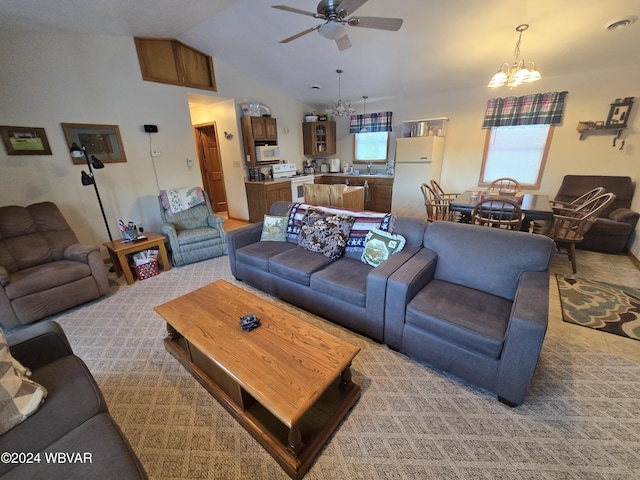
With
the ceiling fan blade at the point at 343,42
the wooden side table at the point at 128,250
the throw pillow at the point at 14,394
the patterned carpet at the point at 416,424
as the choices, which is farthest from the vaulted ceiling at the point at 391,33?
the throw pillow at the point at 14,394

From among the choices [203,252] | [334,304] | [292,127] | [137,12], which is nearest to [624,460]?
[334,304]

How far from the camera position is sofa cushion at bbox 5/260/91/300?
2.19 m

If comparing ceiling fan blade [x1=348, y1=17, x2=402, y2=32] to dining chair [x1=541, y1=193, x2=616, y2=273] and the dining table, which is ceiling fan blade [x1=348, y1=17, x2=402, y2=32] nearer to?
the dining table

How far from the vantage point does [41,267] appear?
2479mm


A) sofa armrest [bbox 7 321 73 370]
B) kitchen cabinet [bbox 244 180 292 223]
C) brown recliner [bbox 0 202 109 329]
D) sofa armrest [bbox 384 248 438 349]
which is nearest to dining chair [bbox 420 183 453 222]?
sofa armrest [bbox 384 248 438 349]

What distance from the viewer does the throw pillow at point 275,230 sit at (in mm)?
2902

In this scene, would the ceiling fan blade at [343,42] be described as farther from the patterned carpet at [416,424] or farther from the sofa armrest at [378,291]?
the patterned carpet at [416,424]

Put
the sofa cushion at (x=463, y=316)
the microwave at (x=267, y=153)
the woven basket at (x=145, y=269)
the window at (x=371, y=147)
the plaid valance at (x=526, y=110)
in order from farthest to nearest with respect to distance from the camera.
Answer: the window at (x=371, y=147) → the microwave at (x=267, y=153) → the plaid valance at (x=526, y=110) → the woven basket at (x=145, y=269) → the sofa cushion at (x=463, y=316)

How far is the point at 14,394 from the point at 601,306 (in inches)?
155

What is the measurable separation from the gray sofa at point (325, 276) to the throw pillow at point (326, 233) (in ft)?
0.25

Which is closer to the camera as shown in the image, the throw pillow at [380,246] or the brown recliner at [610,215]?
the throw pillow at [380,246]

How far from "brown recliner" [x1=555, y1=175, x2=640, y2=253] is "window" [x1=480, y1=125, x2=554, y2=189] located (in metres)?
0.52

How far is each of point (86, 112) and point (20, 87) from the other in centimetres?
54

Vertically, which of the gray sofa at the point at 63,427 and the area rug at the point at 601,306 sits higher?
the gray sofa at the point at 63,427
